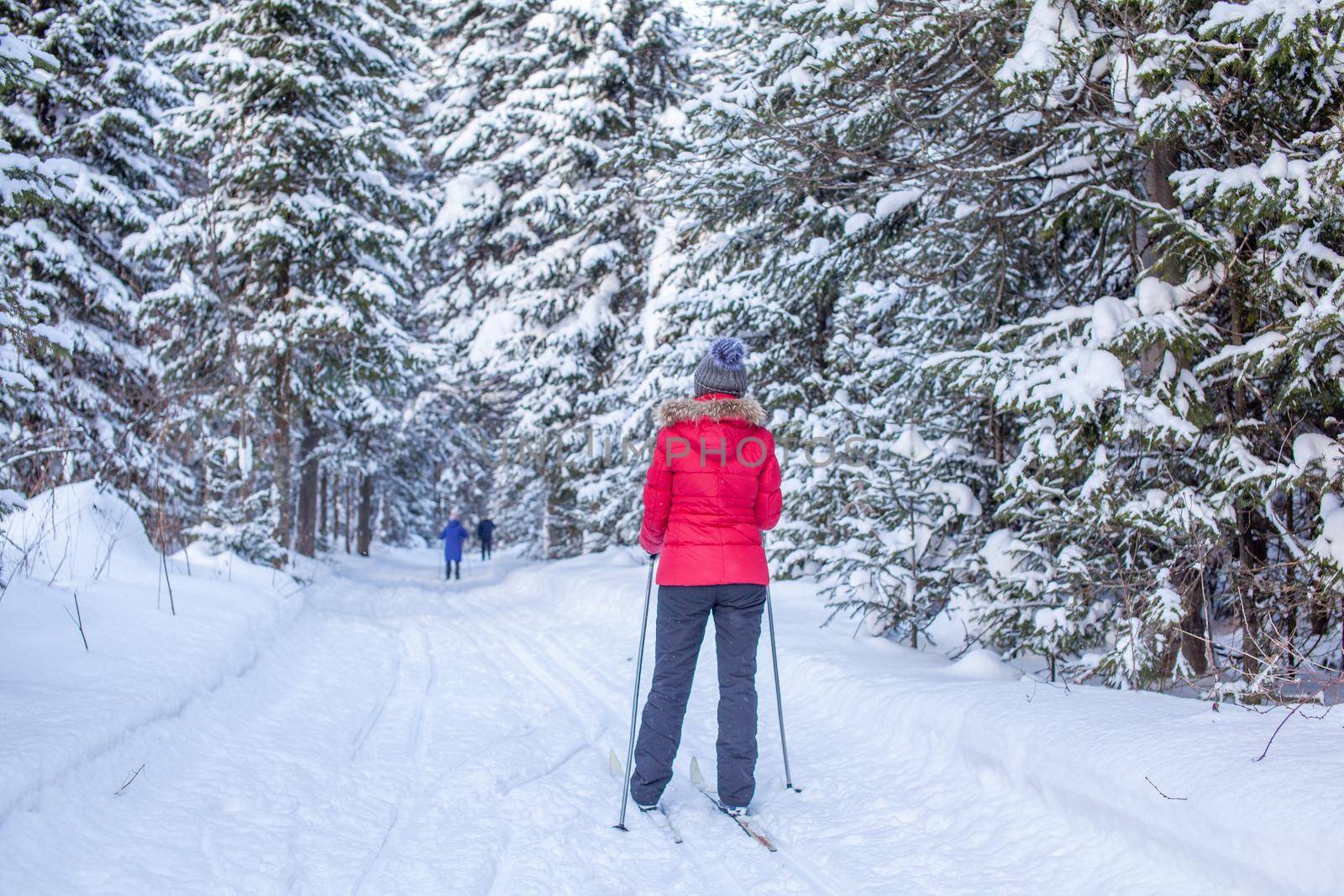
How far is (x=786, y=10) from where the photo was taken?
6.13 meters

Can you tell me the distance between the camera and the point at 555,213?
614 inches

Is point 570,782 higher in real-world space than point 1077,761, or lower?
lower

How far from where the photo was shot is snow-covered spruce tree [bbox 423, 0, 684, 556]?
50.3 ft

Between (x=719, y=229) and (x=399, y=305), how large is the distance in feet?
30.0

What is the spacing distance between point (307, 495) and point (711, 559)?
1771cm

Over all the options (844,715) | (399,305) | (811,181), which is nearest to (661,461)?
(844,715)

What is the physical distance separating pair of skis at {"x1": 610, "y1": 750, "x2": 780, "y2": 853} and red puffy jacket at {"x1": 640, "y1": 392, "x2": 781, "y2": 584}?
1076mm

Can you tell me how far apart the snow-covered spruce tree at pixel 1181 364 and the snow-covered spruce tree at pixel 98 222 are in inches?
452

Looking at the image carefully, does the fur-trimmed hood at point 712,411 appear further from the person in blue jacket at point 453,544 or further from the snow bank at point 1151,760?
the person in blue jacket at point 453,544

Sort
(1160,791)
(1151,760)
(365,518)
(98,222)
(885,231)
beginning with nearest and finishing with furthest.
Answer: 1. (1160,791)
2. (1151,760)
3. (885,231)
4. (98,222)
5. (365,518)

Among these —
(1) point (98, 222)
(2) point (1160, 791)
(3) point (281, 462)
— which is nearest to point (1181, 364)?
(2) point (1160, 791)

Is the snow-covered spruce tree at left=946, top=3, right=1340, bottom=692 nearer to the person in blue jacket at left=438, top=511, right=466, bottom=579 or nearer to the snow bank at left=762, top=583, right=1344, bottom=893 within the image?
the snow bank at left=762, top=583, right=1344, bottom=893

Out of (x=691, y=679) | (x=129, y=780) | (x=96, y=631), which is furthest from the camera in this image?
(x=96, y=631)

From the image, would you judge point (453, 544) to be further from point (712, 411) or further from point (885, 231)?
point (712, 411)
